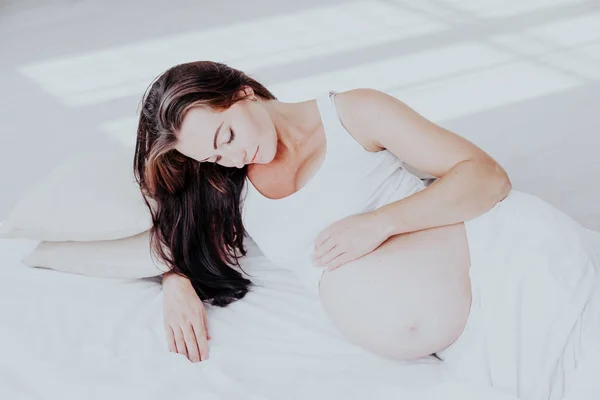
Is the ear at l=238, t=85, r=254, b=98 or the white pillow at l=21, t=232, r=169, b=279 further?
the white pillow at l=21, t=232, r=169, b=279

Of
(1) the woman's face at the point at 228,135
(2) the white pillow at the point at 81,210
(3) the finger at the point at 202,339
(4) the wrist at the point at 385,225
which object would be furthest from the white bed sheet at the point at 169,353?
(1) the woman's face at the point at 228,135

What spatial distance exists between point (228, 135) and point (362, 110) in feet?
0.87

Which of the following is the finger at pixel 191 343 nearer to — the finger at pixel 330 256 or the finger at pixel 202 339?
the finger at pixel 202 339

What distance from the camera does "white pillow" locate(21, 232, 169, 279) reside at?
1886 mm

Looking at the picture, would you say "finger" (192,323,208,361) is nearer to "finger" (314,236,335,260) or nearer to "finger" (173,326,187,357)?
"finger" (173,326,187,357)

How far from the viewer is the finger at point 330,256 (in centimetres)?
167

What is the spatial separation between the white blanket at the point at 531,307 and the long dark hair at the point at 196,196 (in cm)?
50

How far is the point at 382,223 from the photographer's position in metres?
1.66

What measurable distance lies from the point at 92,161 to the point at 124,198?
0.48 ft

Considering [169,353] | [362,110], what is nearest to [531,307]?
[362,110]

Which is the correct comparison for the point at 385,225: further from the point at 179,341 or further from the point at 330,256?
the point at 179,341

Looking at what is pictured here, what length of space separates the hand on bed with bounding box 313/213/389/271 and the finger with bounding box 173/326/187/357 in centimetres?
31

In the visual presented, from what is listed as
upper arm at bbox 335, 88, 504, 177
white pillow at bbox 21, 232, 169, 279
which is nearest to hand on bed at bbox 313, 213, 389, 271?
upper arm at bbox 335, 88, 504, 177

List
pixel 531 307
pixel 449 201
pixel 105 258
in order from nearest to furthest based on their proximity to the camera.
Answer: pixel 531 307
pixel 449 201
pixel 105 258
